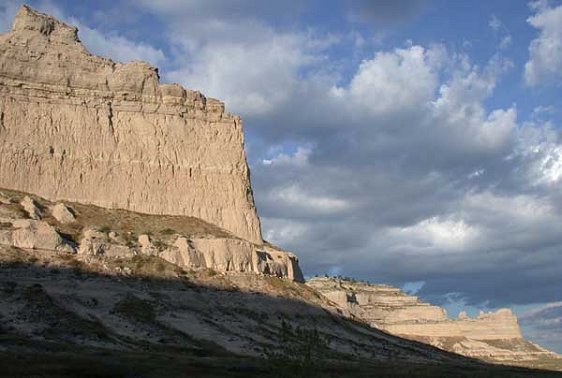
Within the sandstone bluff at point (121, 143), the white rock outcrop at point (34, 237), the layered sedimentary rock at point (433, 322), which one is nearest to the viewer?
the white rock outcrop at point (34, 237)

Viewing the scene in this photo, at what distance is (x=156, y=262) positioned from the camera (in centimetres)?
7756

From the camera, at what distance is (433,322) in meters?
157

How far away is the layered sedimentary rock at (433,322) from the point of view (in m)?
148

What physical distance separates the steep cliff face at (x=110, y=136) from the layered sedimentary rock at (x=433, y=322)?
49.5m

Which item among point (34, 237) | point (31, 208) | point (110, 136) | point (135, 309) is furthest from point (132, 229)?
point (135, 309)

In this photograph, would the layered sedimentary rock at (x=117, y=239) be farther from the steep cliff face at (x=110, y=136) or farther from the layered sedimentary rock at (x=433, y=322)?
the layered sedimentary rock at (x=433, y=322)

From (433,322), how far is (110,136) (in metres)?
88.8

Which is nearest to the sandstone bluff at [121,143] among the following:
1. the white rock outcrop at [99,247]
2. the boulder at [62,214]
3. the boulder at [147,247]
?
the boulder at [62,214]

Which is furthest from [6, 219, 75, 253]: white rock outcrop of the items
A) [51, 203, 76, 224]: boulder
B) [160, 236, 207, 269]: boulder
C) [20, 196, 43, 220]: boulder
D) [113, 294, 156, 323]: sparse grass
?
[160, 236, 207, 269]: boulder

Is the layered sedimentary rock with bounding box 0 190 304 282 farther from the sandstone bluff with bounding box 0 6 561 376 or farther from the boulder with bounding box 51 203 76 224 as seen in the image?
the sandstone bluff with bounding box 0 6 561 376

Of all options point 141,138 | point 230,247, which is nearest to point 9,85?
point 141,138

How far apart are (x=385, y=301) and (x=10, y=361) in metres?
132

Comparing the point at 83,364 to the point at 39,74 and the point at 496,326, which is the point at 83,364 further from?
the point at 496,326

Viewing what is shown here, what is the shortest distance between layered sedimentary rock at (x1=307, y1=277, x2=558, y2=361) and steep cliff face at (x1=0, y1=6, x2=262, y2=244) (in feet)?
162
